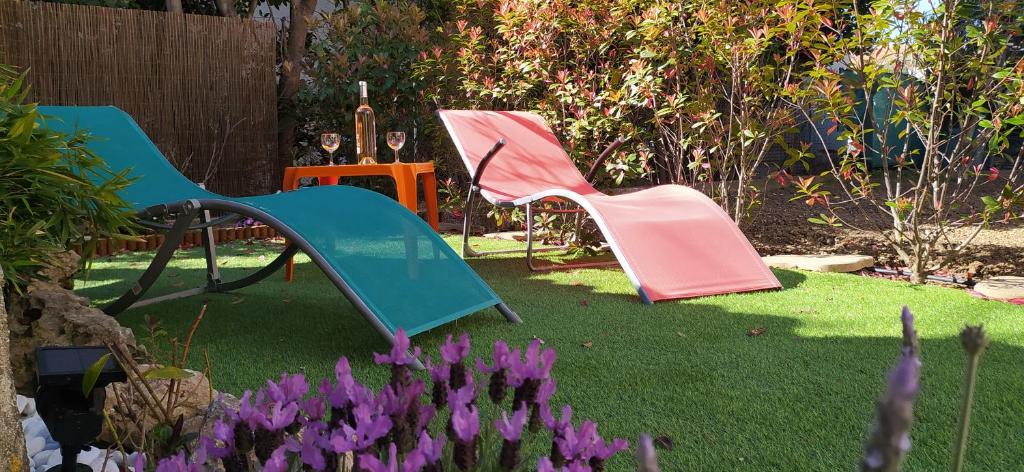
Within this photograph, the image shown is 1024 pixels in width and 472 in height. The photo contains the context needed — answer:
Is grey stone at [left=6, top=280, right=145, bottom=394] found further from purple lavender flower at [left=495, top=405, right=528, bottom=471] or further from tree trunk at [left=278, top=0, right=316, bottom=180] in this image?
tree trunk at [left=278, top=0, right=316, bottom=180]

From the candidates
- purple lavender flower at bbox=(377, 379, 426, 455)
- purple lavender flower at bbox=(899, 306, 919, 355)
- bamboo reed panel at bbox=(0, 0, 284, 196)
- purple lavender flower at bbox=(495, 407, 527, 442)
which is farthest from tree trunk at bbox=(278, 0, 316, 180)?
purple lavender flower at bbox=(899, 306, 919, 355)

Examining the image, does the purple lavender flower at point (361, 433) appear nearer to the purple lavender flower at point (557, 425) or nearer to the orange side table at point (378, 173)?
the purple lavender flower at point (557, 425)

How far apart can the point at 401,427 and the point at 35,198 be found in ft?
5.70

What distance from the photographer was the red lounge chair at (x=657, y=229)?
3.78 m

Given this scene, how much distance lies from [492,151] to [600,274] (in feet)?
3.02

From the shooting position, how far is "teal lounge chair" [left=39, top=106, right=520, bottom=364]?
2771 millimetres

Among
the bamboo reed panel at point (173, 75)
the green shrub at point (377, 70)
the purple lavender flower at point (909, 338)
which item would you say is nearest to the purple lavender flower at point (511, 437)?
the purple lavender flower at point (909, 338)

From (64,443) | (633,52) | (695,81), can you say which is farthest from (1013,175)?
(64,443)

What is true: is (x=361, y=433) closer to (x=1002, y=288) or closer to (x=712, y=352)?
(x=712, y=352)

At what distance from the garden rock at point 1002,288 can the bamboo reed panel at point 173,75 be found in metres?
5.40

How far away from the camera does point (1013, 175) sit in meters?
3.93

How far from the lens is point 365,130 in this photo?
16.3 feet

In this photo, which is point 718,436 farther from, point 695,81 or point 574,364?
point 695,81

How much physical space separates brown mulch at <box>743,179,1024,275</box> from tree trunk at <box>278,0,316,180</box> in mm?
4019
